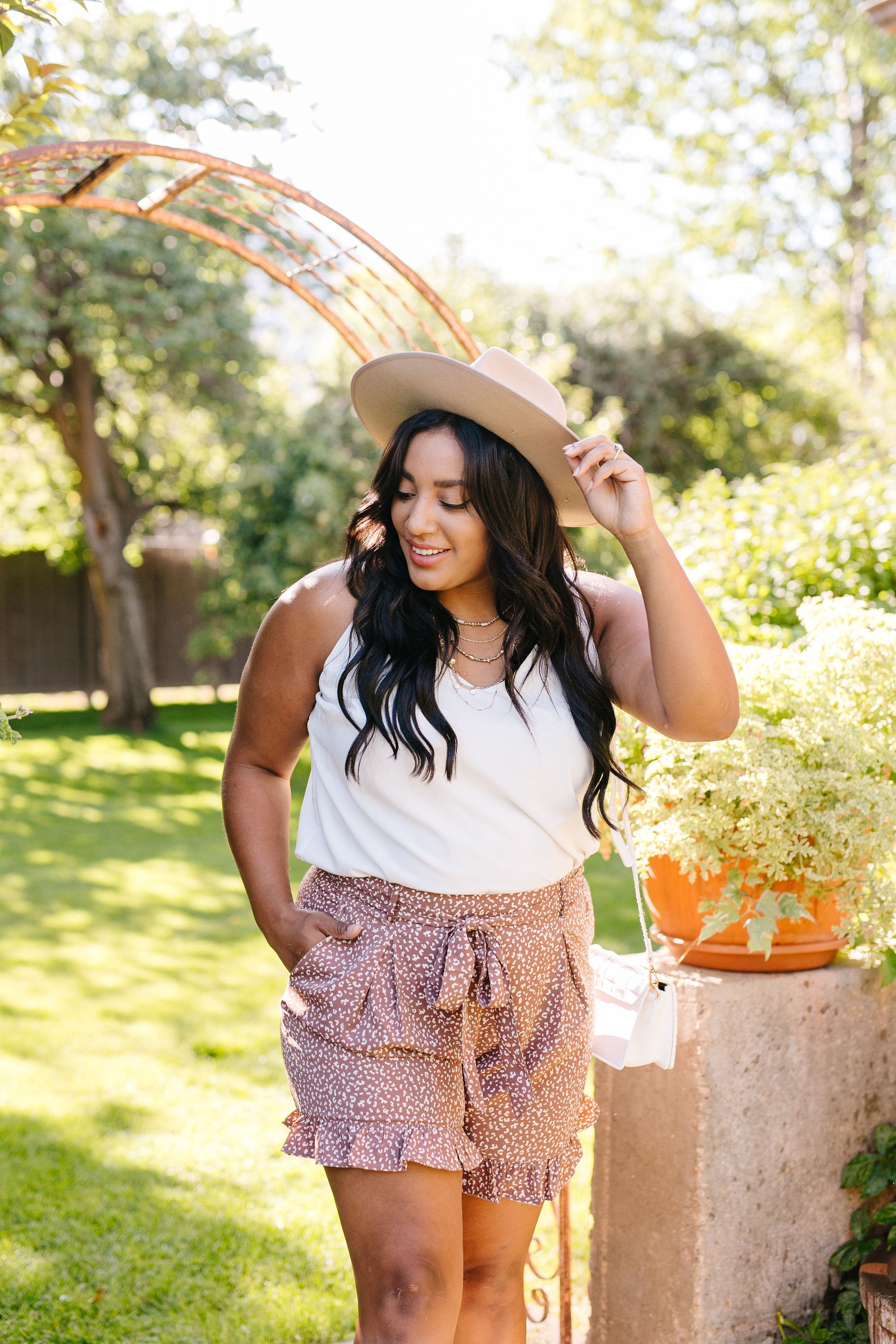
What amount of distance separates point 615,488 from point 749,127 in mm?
17809

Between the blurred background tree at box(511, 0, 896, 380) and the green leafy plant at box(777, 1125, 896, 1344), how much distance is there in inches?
626

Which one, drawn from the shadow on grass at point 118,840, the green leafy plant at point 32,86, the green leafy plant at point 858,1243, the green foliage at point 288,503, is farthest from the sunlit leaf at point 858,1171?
the green foliage at point 288,503

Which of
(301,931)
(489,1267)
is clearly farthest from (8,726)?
(489,1267)

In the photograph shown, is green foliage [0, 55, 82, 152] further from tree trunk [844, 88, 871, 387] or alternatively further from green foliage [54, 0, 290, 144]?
tree trunk [844, 88, 871, 387]

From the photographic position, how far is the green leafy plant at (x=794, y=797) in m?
2.17

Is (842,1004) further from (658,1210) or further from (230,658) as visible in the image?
(230,658)

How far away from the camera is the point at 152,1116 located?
3.99 metres

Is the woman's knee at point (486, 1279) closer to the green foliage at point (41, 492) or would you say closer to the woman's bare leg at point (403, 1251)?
the woman's bare leg at point (403, 1251)

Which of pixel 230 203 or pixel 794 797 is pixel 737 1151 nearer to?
pixel 794 797

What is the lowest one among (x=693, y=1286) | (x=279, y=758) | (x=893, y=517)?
(x=693, y=1286)

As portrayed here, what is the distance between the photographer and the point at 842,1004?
96.0 inches

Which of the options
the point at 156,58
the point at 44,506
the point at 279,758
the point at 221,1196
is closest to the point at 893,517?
the point at 279,758

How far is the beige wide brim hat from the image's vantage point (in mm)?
1958

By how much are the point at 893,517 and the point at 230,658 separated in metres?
14.7
